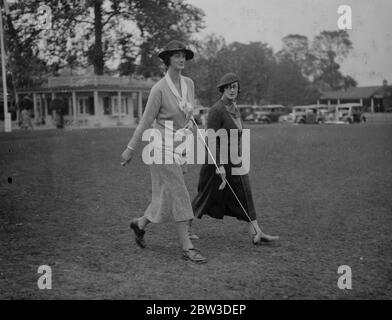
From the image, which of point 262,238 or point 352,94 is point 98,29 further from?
point 352,94

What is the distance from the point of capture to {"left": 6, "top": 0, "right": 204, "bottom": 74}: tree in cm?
1912

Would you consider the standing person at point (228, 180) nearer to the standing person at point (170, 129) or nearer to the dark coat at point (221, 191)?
the dark coat at point (221, 191)

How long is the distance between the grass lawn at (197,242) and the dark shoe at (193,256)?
0.08 m

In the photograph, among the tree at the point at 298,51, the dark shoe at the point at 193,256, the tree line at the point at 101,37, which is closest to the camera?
the dark shoe at the point at 193,256

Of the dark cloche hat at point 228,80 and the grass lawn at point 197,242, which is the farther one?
the dark cloche hat at point 228,80

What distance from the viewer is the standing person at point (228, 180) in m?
5.04

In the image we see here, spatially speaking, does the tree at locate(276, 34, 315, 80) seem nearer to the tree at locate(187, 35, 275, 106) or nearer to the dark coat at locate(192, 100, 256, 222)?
the tree at locate(187, 35, 275, 106)

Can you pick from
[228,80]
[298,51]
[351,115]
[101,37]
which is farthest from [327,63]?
[228,80]

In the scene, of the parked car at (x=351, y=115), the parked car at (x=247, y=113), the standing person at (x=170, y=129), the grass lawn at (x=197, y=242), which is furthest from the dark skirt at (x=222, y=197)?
the parked car at (x=247, y=113)

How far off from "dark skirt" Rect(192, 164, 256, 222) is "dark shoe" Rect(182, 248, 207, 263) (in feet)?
2.51

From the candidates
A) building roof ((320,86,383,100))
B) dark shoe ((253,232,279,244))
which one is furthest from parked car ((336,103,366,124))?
dark shoe ((253,232,279,244))

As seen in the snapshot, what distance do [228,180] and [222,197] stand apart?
0.59ft

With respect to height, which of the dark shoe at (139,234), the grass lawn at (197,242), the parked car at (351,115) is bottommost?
the grass lawn at (197,242)

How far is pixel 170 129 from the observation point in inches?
178
